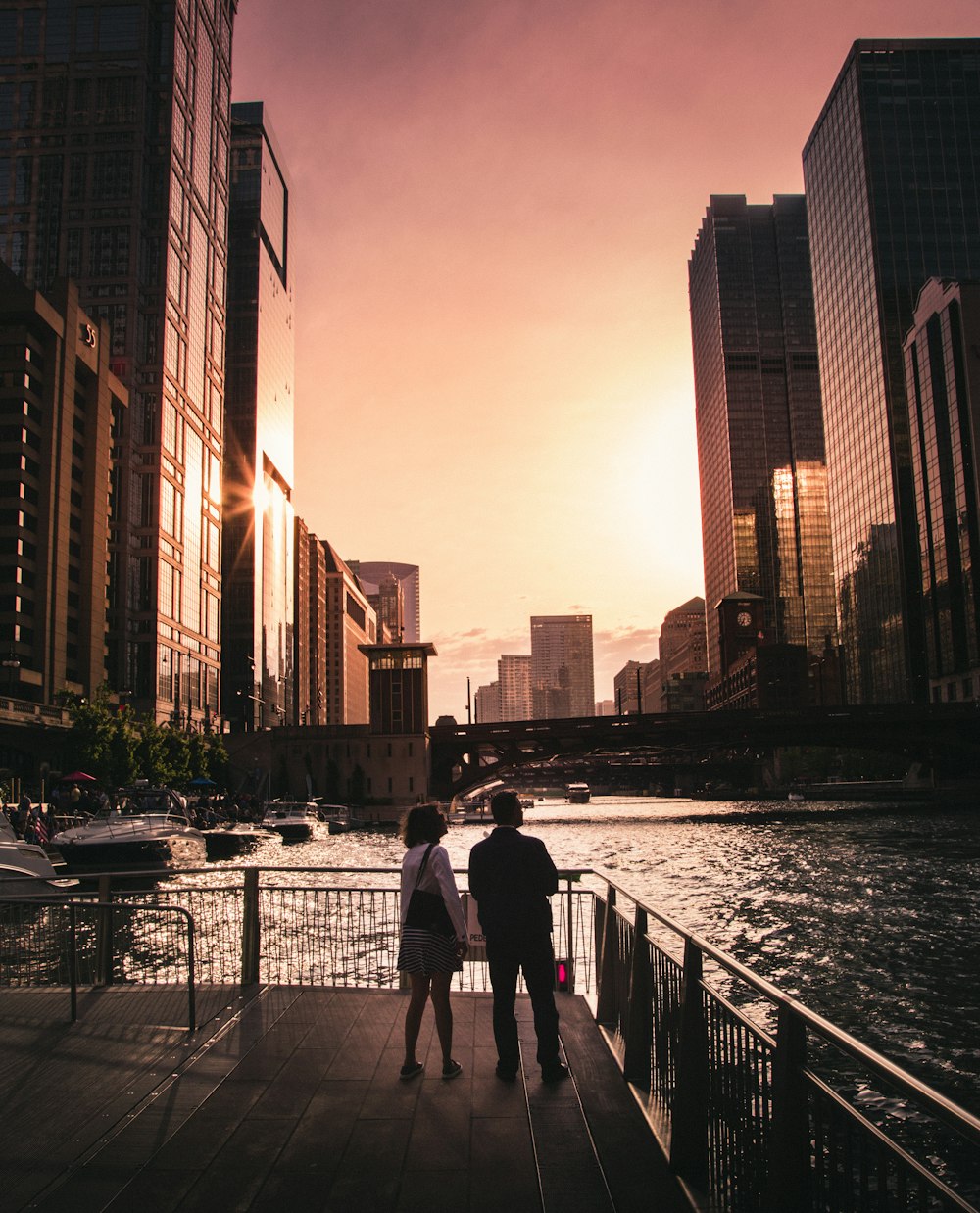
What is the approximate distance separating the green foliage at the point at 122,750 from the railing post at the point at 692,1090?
64.9 m

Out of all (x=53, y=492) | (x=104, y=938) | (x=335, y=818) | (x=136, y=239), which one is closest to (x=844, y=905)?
(x=104, y=938)

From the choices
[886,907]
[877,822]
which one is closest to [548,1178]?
[886,907]

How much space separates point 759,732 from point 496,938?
284 feet

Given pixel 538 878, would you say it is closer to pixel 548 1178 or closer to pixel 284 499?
pixel 548 1178

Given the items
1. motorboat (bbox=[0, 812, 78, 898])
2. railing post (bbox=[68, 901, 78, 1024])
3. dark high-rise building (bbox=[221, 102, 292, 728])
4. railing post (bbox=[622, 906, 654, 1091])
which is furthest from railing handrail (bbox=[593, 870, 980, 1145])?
dark high-rise building (bbox=[221, 102, 292, 728])

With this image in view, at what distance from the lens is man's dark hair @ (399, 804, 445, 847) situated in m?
8.23

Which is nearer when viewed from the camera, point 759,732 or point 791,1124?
point 791,1124

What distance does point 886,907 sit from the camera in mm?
29453

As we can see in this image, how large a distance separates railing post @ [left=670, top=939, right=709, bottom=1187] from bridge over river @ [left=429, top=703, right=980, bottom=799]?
264 feet

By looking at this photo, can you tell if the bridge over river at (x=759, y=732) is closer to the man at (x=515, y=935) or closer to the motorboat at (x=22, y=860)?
the motorboat at (x=22, y=860)

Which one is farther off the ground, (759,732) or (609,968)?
(759,732)

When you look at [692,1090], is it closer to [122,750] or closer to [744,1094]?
[744,1094]

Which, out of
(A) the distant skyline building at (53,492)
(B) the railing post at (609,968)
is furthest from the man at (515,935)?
(A) the distant skyline building at (53,492)

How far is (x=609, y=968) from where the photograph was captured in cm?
988
